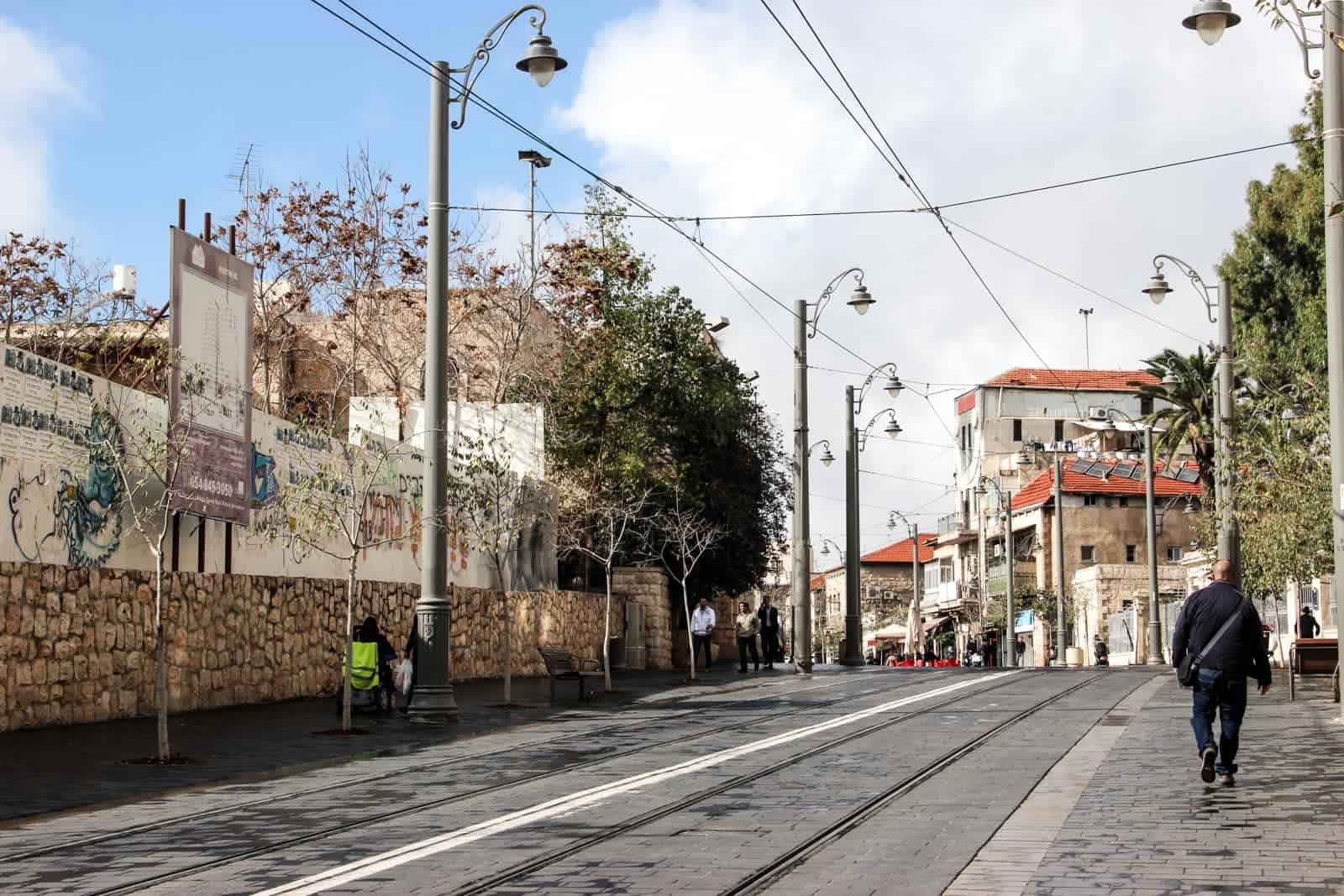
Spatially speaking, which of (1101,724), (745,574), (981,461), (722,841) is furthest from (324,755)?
(981,461)

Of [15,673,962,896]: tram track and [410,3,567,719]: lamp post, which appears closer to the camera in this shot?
[15,673,962,896]: tram track

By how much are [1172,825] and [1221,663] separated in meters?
2.38

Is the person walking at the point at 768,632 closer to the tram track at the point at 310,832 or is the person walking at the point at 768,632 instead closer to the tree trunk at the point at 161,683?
the tram track at the point at 310,832

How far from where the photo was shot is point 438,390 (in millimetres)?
20344

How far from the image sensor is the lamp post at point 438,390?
65.8 feet

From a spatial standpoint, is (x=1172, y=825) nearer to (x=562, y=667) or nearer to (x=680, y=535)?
(x=562, y=667)

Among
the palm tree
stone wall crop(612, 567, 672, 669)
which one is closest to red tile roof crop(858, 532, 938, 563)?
the palm tree

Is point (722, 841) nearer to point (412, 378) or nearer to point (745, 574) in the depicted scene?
point (745, 574)

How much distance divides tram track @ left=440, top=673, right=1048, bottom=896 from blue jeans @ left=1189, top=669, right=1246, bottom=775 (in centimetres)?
225

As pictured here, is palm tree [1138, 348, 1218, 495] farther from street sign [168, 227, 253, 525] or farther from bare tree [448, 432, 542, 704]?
street sign [168, 227, 253, 525]

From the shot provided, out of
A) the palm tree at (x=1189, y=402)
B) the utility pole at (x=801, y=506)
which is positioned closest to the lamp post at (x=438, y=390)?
the utility pole at (x=801, y=506)

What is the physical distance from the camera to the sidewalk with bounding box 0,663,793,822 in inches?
511

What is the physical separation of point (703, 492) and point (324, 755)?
2503 cm

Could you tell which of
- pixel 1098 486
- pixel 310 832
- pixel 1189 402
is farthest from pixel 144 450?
pixel 1098 486
